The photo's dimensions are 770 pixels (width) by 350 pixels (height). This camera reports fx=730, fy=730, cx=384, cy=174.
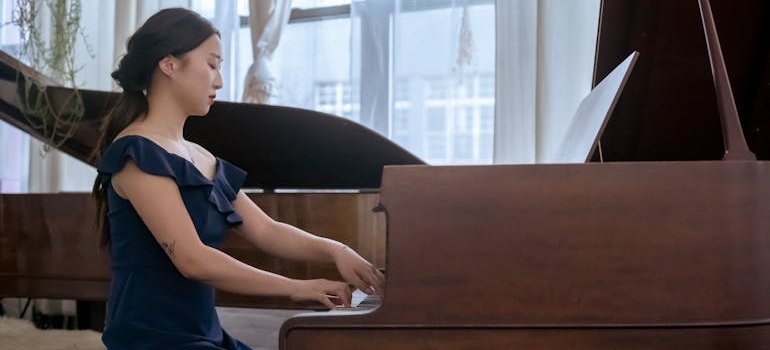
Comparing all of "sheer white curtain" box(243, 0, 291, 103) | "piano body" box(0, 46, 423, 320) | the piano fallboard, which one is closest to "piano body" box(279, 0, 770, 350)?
the piano fallboard

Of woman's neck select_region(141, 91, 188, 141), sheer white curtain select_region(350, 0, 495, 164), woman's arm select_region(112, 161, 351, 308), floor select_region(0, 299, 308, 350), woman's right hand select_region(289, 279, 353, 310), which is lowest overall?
floor select_region(0, 299, 308, 350)

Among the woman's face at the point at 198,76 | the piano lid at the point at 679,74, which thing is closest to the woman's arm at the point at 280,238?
the woman's face at the point at 198,76

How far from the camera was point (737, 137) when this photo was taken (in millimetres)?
1285

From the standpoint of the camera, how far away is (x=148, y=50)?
4.72 ft

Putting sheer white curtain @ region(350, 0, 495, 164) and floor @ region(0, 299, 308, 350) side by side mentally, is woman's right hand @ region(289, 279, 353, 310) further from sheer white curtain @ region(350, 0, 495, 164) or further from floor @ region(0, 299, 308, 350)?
floor @ region(0, 299, 308, 350)

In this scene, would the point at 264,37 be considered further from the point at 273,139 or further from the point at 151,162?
the point at 151,162

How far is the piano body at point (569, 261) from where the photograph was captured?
1201 mm

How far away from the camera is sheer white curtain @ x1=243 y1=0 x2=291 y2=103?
11.5ft

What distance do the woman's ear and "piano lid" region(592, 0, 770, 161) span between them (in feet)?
3.38

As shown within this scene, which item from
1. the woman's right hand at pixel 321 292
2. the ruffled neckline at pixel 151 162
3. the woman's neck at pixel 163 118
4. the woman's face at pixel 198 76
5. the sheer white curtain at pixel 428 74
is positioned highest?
the sheer white curtain at pixel 428 74

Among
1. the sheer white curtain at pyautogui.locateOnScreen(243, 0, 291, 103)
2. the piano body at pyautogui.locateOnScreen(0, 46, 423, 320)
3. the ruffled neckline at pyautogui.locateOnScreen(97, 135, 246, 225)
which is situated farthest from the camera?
the sheer white curtain at pyautogui.locateOnScreen(243, 0, 291, 103)

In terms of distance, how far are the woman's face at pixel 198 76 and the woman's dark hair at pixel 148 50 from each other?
0.02 m

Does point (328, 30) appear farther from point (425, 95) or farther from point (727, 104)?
point (727, 104)

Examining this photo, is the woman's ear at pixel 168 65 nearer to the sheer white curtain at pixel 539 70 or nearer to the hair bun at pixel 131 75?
the hair bun at pixel 131 75
